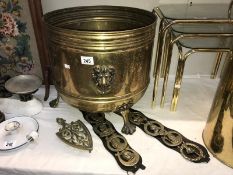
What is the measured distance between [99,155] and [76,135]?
0.13 m

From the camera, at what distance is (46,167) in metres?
0.84

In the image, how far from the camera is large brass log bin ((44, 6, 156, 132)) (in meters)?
0.73

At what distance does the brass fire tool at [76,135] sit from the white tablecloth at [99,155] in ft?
0.07

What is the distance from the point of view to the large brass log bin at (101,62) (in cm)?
73

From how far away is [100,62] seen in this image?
2.48 feet

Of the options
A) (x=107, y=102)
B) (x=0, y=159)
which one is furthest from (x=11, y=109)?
(x=107, y=102)

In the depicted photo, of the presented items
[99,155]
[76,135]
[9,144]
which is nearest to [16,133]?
[9,144]

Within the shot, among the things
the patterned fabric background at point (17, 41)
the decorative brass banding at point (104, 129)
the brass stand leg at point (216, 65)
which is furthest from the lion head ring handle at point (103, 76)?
the brass stand leg at point (216, 65)

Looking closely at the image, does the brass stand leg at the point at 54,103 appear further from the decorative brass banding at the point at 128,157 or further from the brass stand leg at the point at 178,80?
the brass stand leg at the point at 178,80

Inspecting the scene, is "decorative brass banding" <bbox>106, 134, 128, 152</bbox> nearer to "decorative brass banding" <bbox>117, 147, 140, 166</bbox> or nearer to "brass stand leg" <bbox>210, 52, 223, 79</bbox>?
"decorative brass banding" <bbox>117, 147, 140, 166</bbox>

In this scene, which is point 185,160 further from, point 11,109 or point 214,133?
point 11,109

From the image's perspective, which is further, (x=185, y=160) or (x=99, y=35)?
(x=185, y=160)

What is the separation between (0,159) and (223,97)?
0.82 m

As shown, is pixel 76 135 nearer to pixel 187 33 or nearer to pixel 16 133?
pixel 16 133
